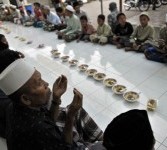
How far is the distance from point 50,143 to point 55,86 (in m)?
0.44

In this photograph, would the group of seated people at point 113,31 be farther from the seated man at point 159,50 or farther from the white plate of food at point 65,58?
the white plate of food at point 65,58

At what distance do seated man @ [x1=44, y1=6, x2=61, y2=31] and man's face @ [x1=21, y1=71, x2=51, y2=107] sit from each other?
5.26 metres

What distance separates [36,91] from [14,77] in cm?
16

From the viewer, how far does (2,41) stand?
3.32 m

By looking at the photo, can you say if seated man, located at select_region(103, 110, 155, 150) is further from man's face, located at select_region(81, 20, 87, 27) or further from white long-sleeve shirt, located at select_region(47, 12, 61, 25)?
white long-sleeve shirt, located at select_region(47, 12, 61, 25)

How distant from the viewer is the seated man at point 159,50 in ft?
11.2

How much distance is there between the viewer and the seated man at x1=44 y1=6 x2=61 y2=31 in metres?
6.41

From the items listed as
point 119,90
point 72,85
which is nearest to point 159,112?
point 119,90

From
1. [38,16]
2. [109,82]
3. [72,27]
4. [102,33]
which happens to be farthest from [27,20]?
[109,82]

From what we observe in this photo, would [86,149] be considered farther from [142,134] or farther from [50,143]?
[142,134]

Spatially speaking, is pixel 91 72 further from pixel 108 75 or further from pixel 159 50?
pixel 159 50

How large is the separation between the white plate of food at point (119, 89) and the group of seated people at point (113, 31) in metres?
1.09

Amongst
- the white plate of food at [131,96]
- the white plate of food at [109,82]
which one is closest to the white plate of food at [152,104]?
the white plate of food at [131,96]

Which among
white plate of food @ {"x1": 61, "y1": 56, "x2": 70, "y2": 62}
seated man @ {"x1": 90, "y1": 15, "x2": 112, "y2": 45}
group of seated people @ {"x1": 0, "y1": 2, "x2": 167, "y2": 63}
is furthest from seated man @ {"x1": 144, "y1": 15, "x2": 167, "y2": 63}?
white plate of food @ {"x1": 61, "y1": 56, "x2": 70, "y2": 62}
